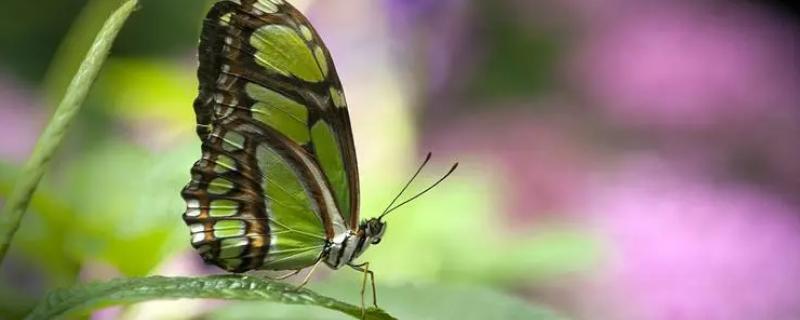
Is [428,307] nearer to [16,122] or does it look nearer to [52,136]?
[52,136]

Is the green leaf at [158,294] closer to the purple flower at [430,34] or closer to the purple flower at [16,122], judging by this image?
the purple flower at [16,122]

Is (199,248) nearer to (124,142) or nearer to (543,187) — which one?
(124,142)

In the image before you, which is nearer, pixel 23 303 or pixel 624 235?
pixel 23 303

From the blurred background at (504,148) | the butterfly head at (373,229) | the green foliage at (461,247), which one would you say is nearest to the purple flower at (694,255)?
the blurred background at (504,148)

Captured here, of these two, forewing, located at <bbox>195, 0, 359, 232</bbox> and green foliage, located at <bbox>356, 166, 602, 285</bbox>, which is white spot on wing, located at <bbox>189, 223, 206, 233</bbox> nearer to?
forewing, located at <bbox>195, 0, 359, 232</bbox>

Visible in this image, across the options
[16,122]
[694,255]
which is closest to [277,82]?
[16,122]

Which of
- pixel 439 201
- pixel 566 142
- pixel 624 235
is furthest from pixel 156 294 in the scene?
pixel 566 142

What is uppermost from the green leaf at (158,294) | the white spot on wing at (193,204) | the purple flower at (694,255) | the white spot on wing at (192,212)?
the purple flower at (694,255)

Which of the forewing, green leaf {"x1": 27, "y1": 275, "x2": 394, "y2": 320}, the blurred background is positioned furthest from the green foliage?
green leaf {"x1": 27, "y1": 275, "x2": 394, "y2": 320}
